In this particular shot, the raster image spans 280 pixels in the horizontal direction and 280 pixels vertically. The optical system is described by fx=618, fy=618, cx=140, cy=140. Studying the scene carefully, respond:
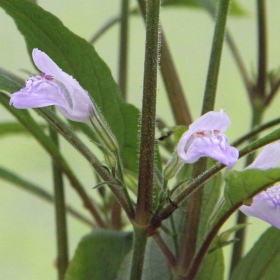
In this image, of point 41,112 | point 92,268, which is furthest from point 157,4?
point 92,268

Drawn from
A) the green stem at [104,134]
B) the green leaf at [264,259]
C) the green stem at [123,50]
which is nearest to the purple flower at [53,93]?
the green stem at [104,134]

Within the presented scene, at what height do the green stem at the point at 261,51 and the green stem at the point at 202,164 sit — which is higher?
the green stem at the point at 261,51

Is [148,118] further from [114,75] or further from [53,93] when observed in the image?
[114,75]

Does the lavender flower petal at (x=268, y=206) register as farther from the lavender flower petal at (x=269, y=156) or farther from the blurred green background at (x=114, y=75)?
the blurred green background at (x=114, y=75)

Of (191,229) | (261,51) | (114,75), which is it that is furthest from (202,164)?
(114,75)

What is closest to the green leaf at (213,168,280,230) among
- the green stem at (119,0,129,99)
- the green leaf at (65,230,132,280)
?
the green leaf at (65,230,132,280)

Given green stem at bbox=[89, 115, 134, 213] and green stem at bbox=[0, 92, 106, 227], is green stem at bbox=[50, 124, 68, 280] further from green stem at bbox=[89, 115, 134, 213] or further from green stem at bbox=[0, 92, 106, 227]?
green stem at bbox=[89, 115, 134, 213]

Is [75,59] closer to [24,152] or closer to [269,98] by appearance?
[269,98]
